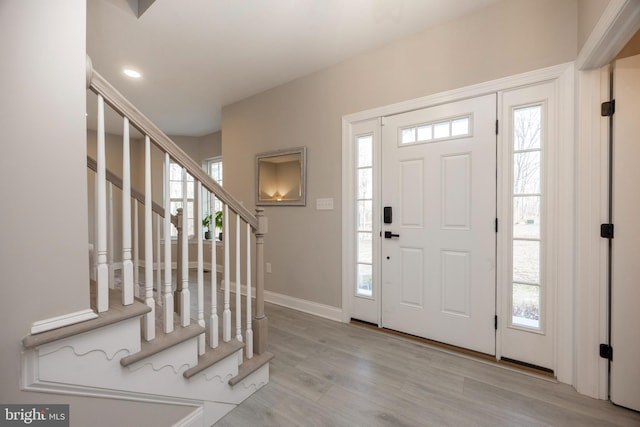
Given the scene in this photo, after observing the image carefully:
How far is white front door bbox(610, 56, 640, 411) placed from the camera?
153 cm

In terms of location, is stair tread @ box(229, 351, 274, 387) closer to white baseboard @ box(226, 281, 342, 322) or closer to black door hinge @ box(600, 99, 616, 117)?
white baseboard @ box(226, 281, 342, 322)

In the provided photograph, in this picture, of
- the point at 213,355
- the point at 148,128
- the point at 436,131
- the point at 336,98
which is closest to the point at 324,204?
the point at 336,98

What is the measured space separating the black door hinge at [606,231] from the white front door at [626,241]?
2 cm

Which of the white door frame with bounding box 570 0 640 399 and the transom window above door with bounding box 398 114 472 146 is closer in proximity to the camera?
the white door frame with bounding box 570 0 640 399

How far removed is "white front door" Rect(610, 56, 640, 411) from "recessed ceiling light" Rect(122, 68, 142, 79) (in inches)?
161

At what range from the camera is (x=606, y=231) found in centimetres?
162

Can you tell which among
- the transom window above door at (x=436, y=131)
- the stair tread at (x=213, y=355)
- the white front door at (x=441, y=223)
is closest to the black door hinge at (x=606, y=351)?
the white front door at (x=441, y=223)

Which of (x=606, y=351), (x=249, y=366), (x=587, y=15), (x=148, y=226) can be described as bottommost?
(x=249, y=366)

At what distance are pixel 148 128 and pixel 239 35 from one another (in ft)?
5.27

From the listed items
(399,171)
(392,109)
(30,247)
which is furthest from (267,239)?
(30,247)

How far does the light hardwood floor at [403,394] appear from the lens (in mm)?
1512

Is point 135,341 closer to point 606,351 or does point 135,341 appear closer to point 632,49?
point 606,351

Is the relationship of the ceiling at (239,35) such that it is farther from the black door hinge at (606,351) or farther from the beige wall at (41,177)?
the black door hinge at (606,351)

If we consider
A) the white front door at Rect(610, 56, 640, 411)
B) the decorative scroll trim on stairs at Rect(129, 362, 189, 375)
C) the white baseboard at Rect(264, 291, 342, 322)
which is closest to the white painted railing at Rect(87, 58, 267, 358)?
the decorative scroll trim on stairs at Rect(129, 362, 189, 375)
